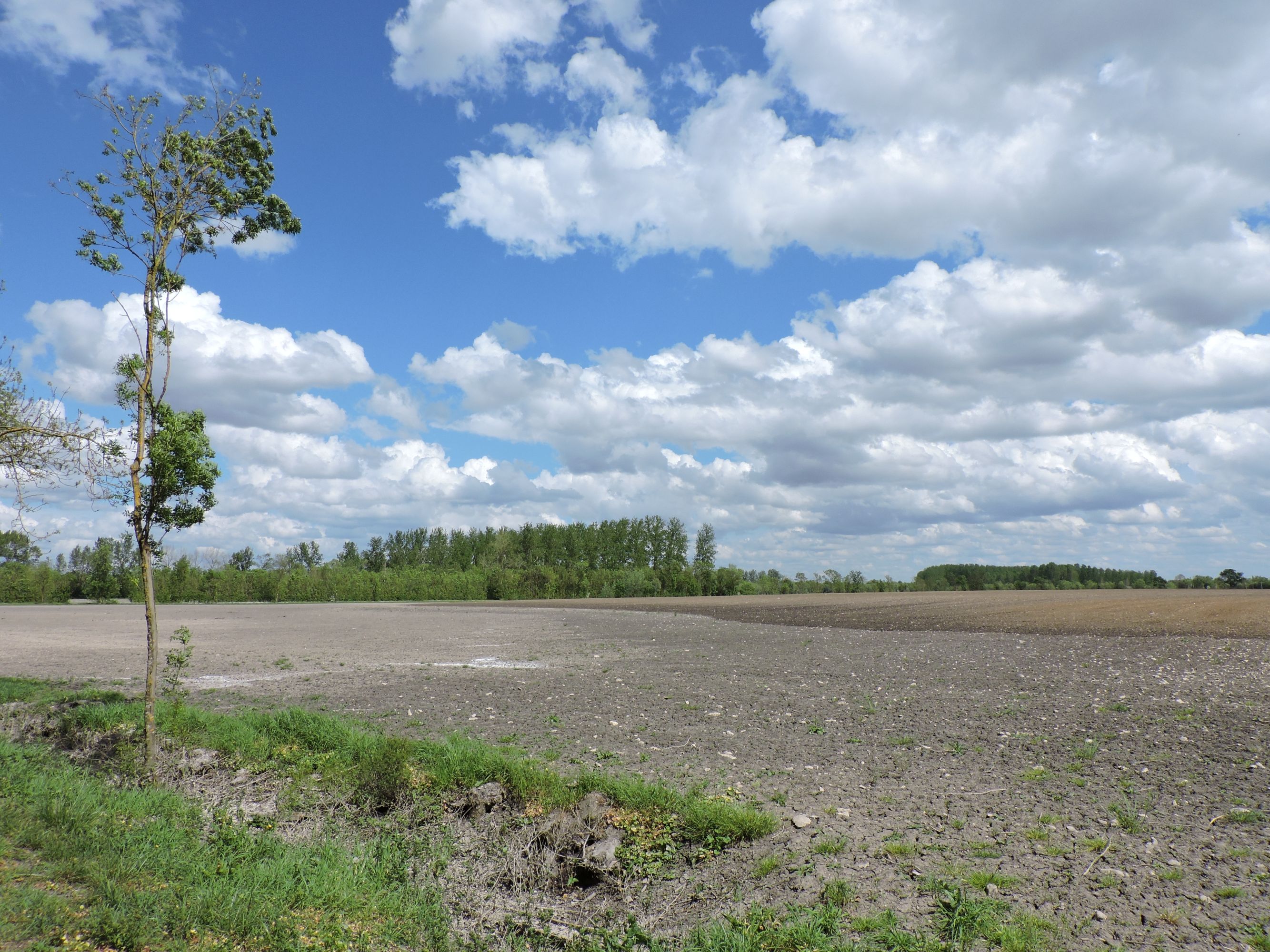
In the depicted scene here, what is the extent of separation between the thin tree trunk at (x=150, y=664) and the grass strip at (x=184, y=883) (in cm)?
86

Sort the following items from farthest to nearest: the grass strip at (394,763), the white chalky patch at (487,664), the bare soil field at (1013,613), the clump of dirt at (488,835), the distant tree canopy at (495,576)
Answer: the distant tree canopy at (495,576), the bare soil field at (1013,613), the white chalky patch at (487,664), the grass strip at (394,763), the clump of dirt at (488,835)

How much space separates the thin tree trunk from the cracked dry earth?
4.15 meters

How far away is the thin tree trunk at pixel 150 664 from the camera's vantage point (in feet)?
33.7

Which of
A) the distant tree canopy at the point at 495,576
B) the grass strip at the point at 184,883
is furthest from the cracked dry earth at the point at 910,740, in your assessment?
the distant tree canopy at the point at 495,576

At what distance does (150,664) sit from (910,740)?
40.2 feet

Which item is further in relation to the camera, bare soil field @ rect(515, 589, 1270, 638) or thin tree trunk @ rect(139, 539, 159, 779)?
bare soil field @ rect(515, 589, 1270, 638)

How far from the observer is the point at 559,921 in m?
7.53

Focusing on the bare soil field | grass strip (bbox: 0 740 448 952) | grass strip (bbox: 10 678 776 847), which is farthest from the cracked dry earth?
the bare soil field

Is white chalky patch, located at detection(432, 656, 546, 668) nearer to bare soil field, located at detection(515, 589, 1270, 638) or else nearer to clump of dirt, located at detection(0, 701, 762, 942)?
clump of dirt, located at detection(0, 701, 762, 942)

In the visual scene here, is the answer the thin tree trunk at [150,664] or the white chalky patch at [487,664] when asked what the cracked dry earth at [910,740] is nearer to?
the white chalky patch at [487,664]

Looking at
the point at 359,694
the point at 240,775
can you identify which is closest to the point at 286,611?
the point at 359,694

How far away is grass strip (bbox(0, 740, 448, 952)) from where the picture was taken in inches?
256

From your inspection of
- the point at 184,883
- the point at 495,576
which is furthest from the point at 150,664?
the point at 495,576

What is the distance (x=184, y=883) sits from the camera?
7.52 m
